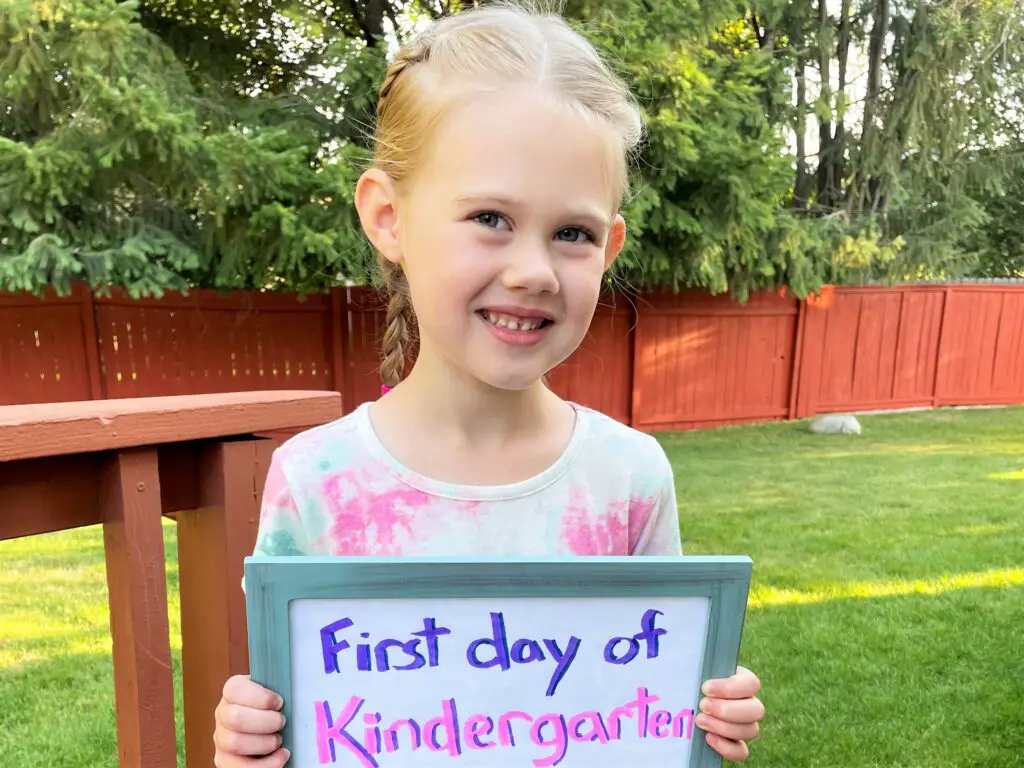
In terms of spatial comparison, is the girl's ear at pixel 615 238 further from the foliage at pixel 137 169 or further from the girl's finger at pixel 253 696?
the foliage at pixel 137 169

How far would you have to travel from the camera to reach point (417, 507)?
1134 mm

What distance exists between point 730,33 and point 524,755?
1062cm

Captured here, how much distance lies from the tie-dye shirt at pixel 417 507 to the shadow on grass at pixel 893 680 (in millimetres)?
2297

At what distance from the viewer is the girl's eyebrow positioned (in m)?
1.00

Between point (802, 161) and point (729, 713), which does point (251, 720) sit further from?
point (802, 161)

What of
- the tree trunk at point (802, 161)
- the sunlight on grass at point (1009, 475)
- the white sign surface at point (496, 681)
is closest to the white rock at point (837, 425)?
the sunlight on grass at point (1009, 475)

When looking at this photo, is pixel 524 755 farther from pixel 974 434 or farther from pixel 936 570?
pixel 974 434

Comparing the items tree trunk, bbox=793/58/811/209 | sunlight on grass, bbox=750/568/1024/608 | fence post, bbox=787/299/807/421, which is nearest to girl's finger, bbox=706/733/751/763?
sunlight on grass, bbox=750/568/1024/608

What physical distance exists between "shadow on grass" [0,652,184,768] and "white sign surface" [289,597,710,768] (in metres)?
2.01

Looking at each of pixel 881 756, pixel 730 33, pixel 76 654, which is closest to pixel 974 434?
pixel 730 33

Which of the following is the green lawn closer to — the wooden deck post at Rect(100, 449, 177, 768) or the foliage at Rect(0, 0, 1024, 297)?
the wooden deck post at Rect(100, 449, 177, 768)

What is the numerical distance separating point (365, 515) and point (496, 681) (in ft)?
0.98

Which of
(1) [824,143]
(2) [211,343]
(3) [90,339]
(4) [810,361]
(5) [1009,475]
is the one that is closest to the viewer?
(5) [1009,475]

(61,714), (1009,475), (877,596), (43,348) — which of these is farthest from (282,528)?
(43,348)
